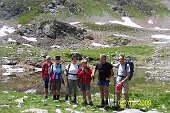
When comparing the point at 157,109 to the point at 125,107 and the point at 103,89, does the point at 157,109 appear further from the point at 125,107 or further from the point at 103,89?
the point at 103,89

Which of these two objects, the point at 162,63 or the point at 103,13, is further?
the point at 103,13

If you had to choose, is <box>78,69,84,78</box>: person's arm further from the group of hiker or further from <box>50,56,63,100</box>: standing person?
<box>50,56,63,100</box>: standing person

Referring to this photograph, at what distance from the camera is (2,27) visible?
15025 cm

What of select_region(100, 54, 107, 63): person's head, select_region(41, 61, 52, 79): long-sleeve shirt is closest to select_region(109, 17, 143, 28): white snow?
select_region(41, 61, 52, 79): long-sleeve shirt

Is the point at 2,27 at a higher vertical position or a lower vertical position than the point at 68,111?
higher

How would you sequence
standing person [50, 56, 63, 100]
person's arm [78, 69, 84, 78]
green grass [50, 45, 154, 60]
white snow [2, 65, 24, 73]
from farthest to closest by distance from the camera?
1. green grass [50, 45, 154, 60]
2. white snow [2, 65, 24, 73]
3. standing person [50, 56, 63, 100]
4. person's arm [78, 69, 84, 78]

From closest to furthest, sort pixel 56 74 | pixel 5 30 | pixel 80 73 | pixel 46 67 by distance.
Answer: pixel 80 73 → pixel 56 74 → pixel 46 67 → pixel 5 30

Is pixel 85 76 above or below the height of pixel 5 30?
below

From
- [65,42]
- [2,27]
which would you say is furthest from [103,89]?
[2,27]

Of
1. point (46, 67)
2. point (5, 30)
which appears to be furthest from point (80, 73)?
point (5, 30)

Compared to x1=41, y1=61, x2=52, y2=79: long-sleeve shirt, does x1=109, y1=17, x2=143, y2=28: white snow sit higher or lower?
higher

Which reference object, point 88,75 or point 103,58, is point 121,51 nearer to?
point 88,75

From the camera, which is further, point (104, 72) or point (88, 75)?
point (88, 75)

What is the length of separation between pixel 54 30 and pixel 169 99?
101606 mm
